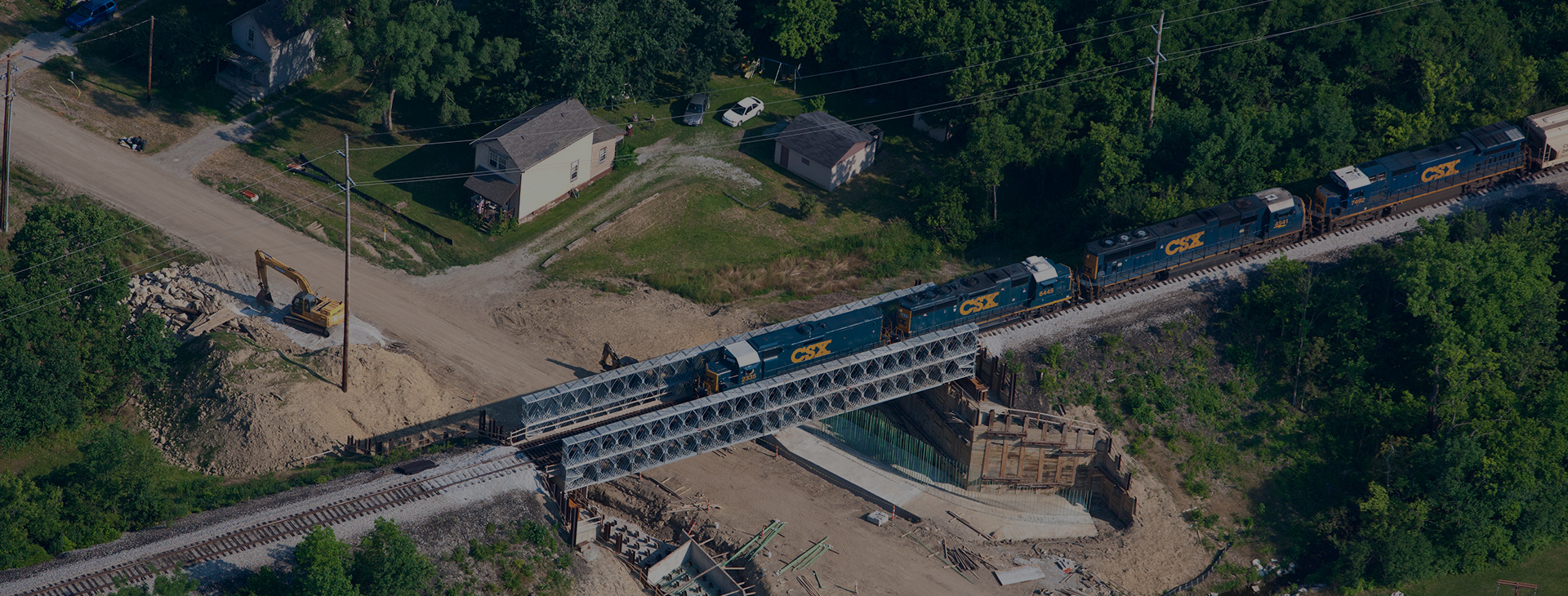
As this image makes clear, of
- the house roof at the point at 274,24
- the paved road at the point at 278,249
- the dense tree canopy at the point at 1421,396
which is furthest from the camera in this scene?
the house roof at the point at 274,24

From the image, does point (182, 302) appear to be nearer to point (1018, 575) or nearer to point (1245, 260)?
point (1018, 575)

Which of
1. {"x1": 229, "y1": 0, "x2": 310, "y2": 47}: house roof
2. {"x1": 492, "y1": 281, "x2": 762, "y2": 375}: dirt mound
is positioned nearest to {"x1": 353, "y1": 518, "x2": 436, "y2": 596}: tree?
{"x1": 492, "y1": 281, "x2": 762, "y2": 375}: dirt mound

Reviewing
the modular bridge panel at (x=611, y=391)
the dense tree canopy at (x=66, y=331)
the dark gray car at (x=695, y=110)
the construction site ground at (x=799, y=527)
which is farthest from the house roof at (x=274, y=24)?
the construction site ground at (x=799, y=527)

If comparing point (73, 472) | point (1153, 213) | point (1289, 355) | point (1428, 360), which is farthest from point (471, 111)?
point (1428, 360)

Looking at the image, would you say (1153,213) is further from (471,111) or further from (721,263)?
(471,111)

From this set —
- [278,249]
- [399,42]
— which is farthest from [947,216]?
[278,249]

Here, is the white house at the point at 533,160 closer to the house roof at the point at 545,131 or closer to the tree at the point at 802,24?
the house roof at the point at 545,131

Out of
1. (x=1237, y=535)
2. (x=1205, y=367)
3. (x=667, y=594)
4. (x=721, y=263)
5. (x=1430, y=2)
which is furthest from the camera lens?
(x=1430, y=2)
